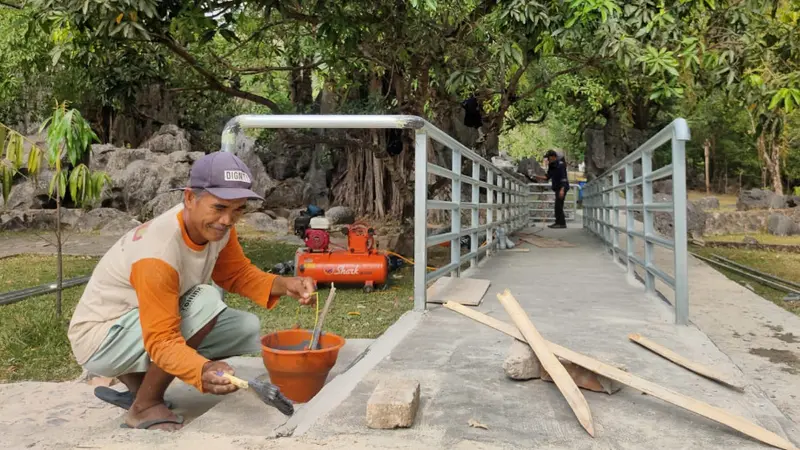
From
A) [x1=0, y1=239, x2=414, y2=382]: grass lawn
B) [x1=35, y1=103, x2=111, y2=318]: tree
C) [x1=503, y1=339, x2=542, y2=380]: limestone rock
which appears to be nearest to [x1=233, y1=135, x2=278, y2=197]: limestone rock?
[x1=0, y1=239, x2=414, y2=382]: grass lawn

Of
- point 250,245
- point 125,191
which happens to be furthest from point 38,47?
point 125,191

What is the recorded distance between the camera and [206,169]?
254cm

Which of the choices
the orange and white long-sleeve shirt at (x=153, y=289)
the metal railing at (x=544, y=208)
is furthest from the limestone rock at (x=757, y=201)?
the orange and white long-sleeve shirt at (x=153, y=289)

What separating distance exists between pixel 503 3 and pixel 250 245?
8.06 m

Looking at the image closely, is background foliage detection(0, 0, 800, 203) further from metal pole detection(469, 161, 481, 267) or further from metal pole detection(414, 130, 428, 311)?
metal pole detection(414, 130, 428, 311)

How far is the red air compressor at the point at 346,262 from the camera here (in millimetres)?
7105

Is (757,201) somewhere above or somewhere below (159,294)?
above

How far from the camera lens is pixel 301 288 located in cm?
292

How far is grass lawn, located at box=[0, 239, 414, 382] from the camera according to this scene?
4.32 meters

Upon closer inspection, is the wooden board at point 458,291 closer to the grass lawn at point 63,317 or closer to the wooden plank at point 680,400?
the grass lawn at point 63,317

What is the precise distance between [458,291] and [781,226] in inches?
613

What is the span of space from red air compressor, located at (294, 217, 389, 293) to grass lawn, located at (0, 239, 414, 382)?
7.7 inches

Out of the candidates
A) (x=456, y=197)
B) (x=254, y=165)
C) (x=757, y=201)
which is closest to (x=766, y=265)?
(x=456, y=197)

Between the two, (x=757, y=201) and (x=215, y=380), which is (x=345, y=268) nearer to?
(x=215, y=380)
